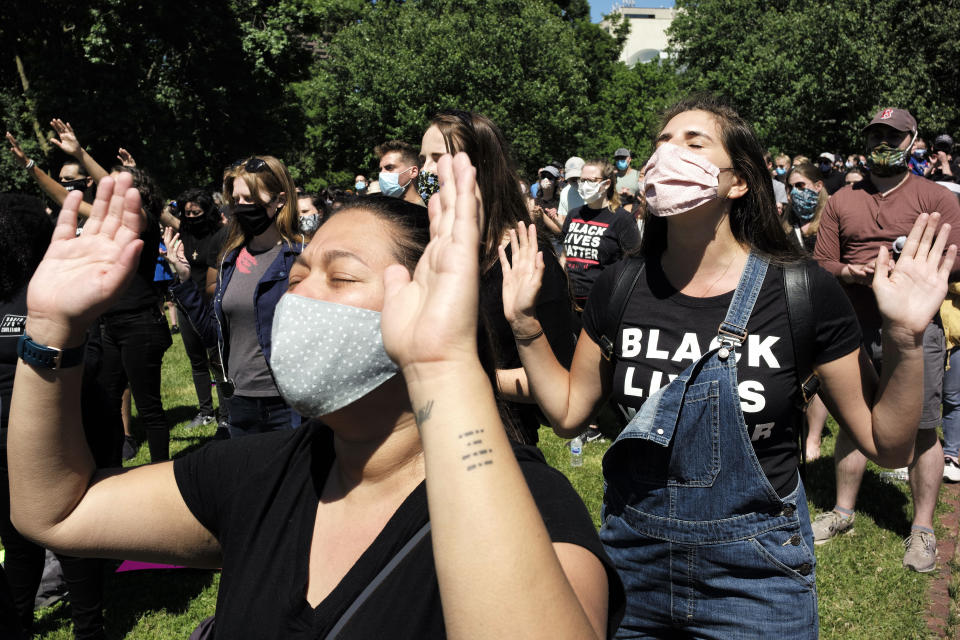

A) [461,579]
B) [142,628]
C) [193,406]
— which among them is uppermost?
[461,579]

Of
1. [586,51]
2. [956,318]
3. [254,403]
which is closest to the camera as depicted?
[254,403]

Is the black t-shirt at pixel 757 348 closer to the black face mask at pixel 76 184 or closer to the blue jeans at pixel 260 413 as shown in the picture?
the blue jeans at pixel 260 413

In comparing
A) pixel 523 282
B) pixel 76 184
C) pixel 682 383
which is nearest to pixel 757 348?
pixel 682 383

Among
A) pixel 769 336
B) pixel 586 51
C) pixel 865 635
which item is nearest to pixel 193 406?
pixel 865 635

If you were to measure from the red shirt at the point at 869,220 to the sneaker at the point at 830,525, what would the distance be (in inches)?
53.8

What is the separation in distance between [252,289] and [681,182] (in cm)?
288

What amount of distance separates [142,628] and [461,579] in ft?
13.9

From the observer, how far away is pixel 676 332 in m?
2.40

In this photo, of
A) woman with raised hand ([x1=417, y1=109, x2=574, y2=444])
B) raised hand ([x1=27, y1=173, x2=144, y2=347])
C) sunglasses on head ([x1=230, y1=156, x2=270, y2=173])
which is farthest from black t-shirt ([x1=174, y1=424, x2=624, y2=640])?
sunglasses on head ([x1=230, y1=156, x2=270, y2=173])

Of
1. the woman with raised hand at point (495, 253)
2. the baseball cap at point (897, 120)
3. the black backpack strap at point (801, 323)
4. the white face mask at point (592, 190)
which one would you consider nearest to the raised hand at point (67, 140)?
the woman with raised hand at point (495, 253)

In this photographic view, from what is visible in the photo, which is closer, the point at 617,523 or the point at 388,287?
the point at 388,287

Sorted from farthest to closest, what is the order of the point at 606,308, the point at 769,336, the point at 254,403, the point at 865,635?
1. the point at 254,403
2. the point at 865,635
3. the point at 606,308
4. the point at 769,336

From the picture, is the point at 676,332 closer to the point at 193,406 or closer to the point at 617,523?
the point at 617,523

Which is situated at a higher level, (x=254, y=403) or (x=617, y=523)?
(x=617, y=523)
